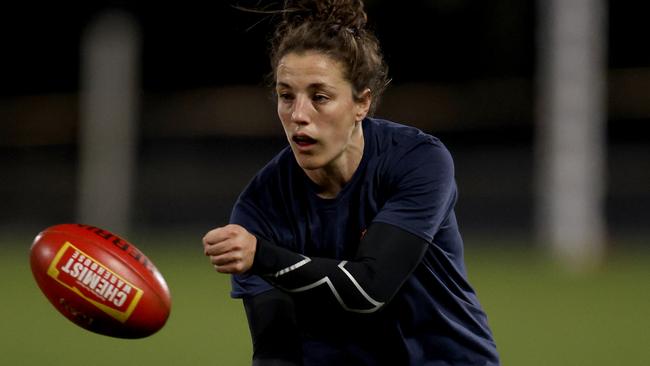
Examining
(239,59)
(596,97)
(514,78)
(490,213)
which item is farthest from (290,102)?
(239,59)

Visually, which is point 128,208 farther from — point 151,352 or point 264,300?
point 264,300

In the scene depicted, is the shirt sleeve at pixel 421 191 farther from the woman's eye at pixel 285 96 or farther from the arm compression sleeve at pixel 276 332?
the arm compression sleeve at pixel 276 332

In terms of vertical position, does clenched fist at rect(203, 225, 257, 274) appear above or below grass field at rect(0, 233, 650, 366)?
above

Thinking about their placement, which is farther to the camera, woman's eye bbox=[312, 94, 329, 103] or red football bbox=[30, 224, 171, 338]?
red football bbox=[30, 224, 171, 338]

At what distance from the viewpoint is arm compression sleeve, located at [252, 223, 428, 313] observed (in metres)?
3.51

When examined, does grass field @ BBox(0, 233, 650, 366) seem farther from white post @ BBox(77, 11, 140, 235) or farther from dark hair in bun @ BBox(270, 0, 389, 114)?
white post @ BBox(77, 11, 140, 235)

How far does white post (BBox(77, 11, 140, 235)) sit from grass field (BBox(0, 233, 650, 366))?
288cm

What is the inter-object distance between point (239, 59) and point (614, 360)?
1432cm

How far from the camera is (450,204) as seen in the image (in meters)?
3.90

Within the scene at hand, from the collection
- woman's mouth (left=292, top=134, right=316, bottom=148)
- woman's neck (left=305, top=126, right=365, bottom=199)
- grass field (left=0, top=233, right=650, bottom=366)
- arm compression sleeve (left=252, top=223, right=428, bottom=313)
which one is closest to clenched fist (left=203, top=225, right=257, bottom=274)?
arm compression sleeve (left=252, top=223, right=428, bottom=313)

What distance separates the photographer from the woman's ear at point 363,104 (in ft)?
12.7

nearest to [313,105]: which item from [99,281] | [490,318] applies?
[99,281]

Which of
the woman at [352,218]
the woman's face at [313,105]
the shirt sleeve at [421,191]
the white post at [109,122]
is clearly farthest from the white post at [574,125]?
the woman's face at [313,105]

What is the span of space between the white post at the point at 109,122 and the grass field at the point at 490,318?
2885 mm
